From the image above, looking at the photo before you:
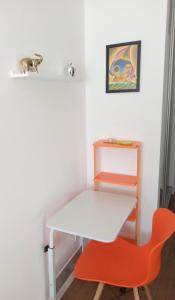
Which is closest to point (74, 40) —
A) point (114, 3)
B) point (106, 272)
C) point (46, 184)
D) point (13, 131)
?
point (114, 3)

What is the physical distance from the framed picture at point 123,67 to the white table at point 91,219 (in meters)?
0.96

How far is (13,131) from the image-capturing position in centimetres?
132

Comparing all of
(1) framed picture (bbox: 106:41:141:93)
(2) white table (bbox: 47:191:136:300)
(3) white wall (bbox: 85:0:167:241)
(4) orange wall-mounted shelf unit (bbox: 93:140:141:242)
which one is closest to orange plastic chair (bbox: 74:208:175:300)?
(2) white table (bbox: 47:191:136:300)

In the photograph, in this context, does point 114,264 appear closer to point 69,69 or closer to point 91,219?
point 91,219

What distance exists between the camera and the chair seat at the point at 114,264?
1.41 meters

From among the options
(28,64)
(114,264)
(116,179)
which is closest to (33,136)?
(28,64)

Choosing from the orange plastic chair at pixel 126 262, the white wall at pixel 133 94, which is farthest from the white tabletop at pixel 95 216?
the white wall at pixel 133 94

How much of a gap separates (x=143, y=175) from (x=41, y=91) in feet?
3.74

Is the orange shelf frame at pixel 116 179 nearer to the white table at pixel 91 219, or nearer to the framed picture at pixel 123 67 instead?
the white table at pixel 91 219

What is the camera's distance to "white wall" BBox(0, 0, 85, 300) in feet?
4.20

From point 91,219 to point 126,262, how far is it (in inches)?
14.8

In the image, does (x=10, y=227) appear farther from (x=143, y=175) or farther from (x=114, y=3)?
(x=114, y=3)

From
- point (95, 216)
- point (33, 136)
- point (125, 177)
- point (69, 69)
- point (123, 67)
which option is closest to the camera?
point (33, 136)

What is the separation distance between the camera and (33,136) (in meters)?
1.50
